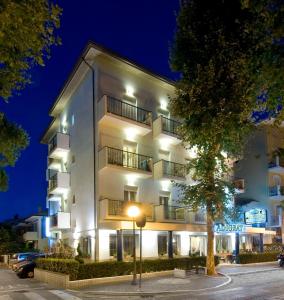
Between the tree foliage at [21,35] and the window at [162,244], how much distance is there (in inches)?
844

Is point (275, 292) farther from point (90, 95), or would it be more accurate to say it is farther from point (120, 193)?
→ point (90, 95)

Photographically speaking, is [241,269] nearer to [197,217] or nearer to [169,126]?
[197,217]

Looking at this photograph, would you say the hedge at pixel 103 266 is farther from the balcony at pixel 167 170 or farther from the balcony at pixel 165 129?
the balcony at pixel 165 129

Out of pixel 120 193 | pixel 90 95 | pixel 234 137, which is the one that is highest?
pixel 90 95

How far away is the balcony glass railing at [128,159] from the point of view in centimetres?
2752

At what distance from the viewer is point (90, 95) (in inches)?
1144

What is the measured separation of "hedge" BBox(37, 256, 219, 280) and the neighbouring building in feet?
6.38

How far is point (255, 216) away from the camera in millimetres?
37438

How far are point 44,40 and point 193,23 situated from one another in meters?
13.8

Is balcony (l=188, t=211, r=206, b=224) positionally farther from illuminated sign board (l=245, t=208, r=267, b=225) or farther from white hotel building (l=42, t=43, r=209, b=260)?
illuminated sign board (l=245, t=208, r=267, b=225)

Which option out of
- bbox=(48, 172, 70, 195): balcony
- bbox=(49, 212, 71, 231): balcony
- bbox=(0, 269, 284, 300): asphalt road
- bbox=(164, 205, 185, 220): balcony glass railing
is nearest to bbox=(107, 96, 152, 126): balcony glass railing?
bbox=(164, 205, 185, 220): balcony glass railing

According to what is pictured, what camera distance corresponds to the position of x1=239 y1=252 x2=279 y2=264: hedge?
31258mm

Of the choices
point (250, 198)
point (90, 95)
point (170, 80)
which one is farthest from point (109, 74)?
point (250, 198)

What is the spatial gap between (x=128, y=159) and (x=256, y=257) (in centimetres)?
1233
